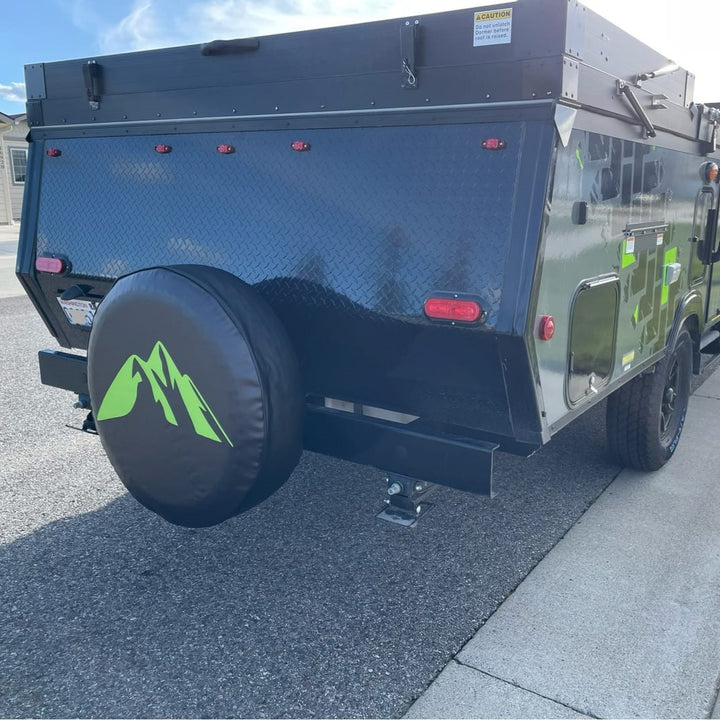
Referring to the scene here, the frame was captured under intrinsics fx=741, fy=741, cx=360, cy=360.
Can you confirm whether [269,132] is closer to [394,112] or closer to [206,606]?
[394,112]

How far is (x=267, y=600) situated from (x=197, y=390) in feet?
3.26

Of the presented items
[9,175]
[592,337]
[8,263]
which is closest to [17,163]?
[9,175]

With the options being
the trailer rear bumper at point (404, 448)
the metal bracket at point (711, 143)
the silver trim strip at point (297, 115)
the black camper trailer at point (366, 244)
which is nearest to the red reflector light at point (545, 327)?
the black camper trailer at point (366, 244)

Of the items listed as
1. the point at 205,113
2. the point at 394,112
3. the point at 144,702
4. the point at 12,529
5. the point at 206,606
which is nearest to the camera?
the point at 144,702

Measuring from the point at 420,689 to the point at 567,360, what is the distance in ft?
4.39

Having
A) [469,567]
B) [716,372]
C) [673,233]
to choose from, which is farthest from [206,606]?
[716,372]

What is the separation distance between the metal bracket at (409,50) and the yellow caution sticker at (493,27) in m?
0.22

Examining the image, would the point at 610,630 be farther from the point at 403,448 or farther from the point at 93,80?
the point at 93,80

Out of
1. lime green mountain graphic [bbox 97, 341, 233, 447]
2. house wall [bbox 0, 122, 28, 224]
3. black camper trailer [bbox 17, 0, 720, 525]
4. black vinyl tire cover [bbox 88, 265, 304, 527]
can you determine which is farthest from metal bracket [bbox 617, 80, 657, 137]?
house wall [bbox 0, 122, 28, 224]

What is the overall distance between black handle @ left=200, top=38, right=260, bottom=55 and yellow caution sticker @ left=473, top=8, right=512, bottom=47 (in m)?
0.98

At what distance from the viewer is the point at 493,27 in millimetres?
2605

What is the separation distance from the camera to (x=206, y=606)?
306cm

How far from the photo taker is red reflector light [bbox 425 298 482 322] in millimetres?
2617

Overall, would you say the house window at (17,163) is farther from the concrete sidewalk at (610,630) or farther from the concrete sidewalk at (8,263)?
the concrete sidewalk at (610,630)
